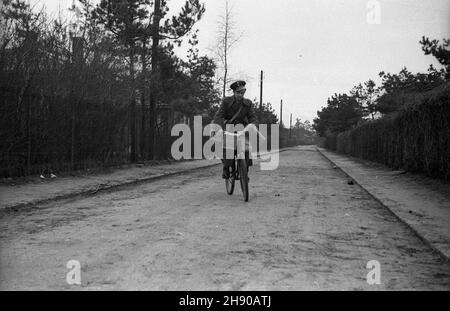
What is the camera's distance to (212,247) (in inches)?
178

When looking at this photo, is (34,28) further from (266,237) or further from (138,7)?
(138,7)

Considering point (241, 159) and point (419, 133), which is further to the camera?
point (419, 133)

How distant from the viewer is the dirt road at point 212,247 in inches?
137

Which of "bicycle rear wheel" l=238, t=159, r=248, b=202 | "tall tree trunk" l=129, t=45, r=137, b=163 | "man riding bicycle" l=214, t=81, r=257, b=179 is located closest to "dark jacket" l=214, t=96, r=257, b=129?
"man riding bicycle" l=214, t=81, r=257, b=179

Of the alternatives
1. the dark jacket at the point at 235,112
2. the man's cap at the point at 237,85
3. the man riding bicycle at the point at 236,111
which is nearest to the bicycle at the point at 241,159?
the man riding bicycle at the point at 236,111

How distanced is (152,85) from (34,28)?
7.62 metres

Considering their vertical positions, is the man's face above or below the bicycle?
above

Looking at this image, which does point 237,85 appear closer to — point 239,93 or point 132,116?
point 239,93

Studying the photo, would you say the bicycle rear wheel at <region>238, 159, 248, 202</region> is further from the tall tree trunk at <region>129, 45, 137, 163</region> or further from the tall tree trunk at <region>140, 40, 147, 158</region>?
the tall tree trunk at <region>140, 40, 147, 158</region>

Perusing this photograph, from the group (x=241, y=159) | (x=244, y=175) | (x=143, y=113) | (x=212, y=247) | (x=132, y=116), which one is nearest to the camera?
(x=212, y=247)

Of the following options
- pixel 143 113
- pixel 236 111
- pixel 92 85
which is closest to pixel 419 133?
pixel 236 111

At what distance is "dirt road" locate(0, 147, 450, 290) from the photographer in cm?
347

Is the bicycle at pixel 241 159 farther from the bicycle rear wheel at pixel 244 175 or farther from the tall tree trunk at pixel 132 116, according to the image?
the tall tree trunk at pixel 132 116
